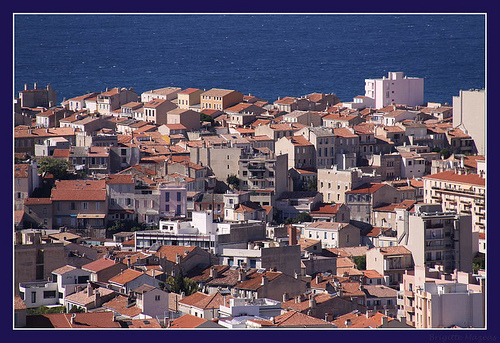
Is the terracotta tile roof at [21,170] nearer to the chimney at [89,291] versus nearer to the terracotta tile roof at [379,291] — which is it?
the chimney at [89,291]

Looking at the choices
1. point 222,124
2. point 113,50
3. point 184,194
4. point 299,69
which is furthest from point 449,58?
point 184,194

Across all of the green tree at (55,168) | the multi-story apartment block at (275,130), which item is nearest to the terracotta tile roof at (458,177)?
the multi-story apartment block at (275,130)

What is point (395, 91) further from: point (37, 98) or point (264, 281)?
point (264, 281)

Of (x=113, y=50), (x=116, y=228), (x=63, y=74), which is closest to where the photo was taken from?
(x=116, y=228)

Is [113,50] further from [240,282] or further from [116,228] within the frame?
[240,282]

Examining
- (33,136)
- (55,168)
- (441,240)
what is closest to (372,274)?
(441,240)

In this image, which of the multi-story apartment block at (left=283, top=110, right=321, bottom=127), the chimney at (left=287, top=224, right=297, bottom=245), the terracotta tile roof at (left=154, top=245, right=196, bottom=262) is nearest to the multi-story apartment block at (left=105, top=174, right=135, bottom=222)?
the chimney at (left=287, top=224, right=297, bottom=245)
